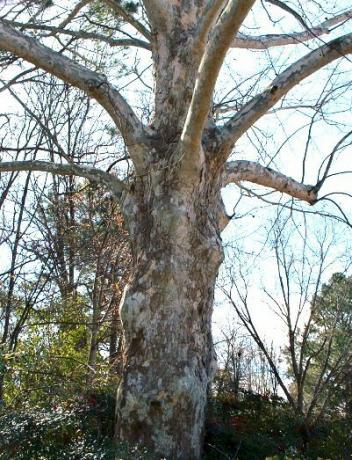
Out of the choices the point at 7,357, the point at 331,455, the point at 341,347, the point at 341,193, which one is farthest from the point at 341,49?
the point at 341,347

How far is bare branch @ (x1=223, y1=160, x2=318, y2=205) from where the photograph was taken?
6.00 m

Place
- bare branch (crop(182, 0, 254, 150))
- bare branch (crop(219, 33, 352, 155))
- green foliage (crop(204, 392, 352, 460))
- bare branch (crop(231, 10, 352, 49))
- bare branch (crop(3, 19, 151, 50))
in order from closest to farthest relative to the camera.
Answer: bare branch (crop(182, 0, 254, 150)), green foliage (crop(204, 392, 352, 460)), bare branch (crop(219, 33, 352, 155)), bare branch (crop(3, 19, 151, 50)), bare branch (crop(231, 10, 352, 49))

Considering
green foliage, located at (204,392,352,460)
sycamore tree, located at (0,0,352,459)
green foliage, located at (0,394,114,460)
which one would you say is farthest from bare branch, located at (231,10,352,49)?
green foliage, located at (0,394,114,460)

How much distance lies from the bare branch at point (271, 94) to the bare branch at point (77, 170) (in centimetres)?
102

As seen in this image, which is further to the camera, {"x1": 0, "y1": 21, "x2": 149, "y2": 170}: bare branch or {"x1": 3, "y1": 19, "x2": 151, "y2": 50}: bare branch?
{"x1": 3, "y1": 19, "x2": 151, "y2": 50}: bare branch

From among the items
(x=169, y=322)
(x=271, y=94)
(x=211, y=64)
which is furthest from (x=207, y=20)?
(x=169, y=322)

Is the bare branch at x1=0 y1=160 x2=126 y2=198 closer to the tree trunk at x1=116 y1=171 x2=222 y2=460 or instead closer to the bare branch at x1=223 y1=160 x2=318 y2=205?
the tree trunk at x1=116 y1=171 x2=222 y2=460

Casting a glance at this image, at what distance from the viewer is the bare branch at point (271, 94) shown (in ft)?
16.8

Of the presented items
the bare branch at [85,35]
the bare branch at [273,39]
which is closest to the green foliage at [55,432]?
the bare branch at [85,35]

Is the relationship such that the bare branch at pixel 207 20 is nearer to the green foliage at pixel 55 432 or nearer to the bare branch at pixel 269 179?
the bare branch at pixel 269 179

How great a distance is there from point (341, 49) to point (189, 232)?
5.99 feet

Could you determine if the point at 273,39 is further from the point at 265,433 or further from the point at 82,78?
the point at 265,433

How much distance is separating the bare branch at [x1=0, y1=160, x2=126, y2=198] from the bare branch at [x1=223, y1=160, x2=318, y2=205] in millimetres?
1095

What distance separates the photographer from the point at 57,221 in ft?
34.9
